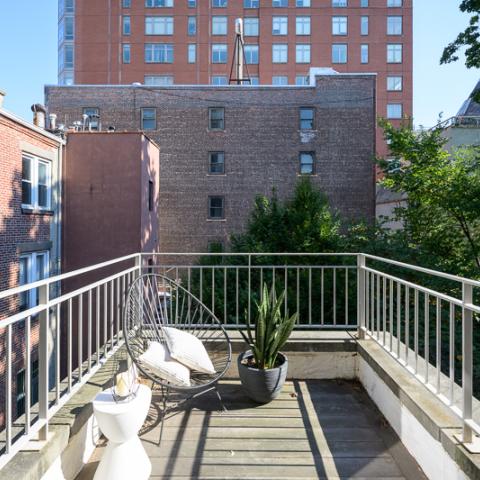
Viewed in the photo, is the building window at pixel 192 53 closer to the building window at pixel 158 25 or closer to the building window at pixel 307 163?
the building window at pixel 158 25

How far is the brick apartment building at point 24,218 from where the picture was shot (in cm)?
1414

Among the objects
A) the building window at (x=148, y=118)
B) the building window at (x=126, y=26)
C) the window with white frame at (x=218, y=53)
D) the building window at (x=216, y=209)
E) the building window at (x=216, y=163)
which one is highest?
the building window at (x=126, y=26)

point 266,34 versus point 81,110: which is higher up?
point 266,34

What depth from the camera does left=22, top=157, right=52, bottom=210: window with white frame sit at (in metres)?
16.0

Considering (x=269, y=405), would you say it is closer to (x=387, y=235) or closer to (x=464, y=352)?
(x=464, y=352)

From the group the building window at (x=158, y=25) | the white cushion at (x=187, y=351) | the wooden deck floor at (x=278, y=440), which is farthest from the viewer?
the building window at (x=158, y=25)

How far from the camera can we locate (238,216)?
25922mm

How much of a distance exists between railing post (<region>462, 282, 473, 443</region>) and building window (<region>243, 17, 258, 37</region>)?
46.6m

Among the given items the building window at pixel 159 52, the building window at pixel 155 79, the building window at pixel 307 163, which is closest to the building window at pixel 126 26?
the building window at pixel 159 52

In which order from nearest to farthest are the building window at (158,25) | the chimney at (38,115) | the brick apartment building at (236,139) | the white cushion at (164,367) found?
the white cushion at (164,367) → the chimney at (38,115) → the brick apartment building at (236,139) → the building window at (158,25)

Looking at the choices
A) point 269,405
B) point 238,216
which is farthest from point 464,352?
point 238,216

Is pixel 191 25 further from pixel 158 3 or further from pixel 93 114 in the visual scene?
pixel 93 114

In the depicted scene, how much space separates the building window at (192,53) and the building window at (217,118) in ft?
67.8

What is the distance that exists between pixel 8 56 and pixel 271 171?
2103cm
